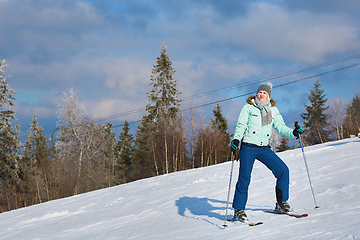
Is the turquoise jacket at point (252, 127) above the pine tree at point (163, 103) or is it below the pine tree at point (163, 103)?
below

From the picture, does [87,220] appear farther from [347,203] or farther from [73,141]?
[73,141]

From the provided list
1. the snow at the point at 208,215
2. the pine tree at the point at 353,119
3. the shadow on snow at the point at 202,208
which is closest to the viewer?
the snow at the point at 208,215

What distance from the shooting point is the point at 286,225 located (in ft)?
10.9

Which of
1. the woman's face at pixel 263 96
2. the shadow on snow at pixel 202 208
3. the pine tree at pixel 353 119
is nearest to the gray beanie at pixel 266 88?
the woman's face at pixel 263 96

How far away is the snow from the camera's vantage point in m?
3.23

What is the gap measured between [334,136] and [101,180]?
1306 inches

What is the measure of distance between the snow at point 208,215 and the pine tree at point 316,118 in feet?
121

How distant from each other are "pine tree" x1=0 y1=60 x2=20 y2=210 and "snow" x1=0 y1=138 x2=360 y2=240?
71.0 ft

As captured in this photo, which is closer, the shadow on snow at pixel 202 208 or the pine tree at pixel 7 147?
the shadow on snow at pixel 202 208

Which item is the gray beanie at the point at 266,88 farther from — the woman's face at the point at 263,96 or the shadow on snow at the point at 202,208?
the shadow on snow at the point at 202,208

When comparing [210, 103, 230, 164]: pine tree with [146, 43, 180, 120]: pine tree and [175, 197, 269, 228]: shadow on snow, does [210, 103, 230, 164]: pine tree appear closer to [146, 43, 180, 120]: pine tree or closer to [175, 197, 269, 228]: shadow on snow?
[146, 43, 180, 120]: pine tree

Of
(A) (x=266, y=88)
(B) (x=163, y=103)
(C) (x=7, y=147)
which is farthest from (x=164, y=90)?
(A) (x=266, y=88)

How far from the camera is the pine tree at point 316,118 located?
4088 cm

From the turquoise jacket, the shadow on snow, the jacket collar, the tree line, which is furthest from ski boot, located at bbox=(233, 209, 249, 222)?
the tree line
